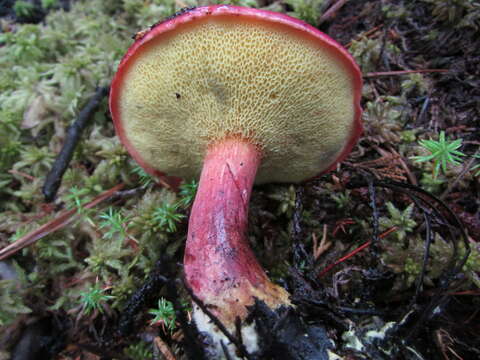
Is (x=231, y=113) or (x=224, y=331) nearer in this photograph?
(x=224, y=331)

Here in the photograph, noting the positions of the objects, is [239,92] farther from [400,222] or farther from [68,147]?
[68,147]

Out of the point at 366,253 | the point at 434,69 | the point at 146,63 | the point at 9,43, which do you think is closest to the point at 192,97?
the point at 146,63

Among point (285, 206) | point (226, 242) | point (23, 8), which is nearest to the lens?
point (226, 242)

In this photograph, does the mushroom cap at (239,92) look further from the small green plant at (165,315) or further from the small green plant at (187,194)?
the small green plant at (165,315)

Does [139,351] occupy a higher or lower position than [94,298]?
lower

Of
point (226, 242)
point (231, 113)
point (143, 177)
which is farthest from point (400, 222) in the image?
point (143, 177)

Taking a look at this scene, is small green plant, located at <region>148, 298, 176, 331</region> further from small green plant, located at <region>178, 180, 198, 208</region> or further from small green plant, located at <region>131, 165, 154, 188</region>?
small green plant, located at <region>131, 165, 154, 188</region>

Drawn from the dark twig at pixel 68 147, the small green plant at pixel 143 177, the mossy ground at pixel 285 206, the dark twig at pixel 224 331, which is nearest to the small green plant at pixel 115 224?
the mossy ground at pixel 285 206
